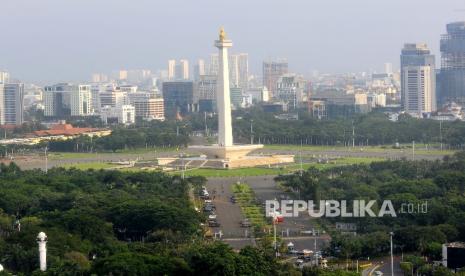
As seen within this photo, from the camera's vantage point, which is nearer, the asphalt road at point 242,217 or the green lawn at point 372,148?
the asphalt road at point 242,217

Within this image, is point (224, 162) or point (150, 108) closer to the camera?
point (224, 162)

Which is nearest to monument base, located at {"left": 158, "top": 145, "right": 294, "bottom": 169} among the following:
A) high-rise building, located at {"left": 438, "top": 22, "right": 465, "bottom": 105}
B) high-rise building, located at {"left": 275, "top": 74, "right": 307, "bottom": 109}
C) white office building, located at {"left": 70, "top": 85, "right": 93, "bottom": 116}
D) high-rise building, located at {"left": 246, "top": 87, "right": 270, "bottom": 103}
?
white office building, located at {"left": 70, "top": 85, "right": 93, "bottom": 116}

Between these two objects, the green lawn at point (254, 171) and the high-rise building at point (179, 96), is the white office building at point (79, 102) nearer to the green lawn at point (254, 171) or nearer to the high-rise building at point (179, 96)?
the high-rise building at point (179, 96)

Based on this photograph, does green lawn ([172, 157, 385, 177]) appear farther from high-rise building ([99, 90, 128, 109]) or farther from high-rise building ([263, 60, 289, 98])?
high-rise building ([263, 60, 289, 98])

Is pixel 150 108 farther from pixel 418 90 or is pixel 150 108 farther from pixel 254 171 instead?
pixel 254 171

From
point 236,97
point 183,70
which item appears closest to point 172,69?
point 183,70

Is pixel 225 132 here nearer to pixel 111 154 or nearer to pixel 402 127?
pixel 111 154

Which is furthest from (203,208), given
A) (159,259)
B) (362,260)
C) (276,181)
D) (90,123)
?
(90,123)

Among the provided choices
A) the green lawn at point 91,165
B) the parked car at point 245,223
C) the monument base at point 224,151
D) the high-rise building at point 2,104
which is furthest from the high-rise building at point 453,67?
the parked car at point 245,223
